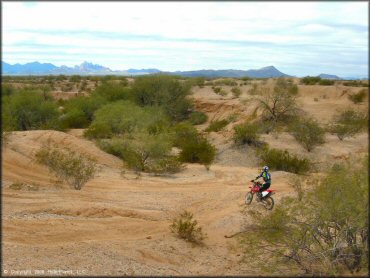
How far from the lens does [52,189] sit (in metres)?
17.2

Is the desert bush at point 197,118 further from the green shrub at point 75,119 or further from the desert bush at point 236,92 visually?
the green shrub at point 75,119

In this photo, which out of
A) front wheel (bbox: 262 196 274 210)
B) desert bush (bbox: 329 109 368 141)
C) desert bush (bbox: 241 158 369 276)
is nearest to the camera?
desert bush (bbox: 241 158 369 276)

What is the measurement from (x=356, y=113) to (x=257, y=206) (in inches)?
1132

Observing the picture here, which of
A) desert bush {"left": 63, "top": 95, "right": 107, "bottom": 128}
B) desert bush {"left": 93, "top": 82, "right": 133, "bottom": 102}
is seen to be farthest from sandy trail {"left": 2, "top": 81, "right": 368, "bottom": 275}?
desert bush {"left": 93, "top": 82, "right": 133, "bottom": 102}

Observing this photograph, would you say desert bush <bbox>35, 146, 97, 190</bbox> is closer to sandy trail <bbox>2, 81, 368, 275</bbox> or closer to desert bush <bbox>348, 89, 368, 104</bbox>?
sandy trail <bbox>2, 81, 368, 275</bbox>

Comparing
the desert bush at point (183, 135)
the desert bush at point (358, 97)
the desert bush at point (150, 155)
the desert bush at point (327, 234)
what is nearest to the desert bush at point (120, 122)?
the desert bush at point (183, 135)

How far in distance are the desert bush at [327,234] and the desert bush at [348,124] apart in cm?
2462

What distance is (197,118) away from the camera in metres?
48.7

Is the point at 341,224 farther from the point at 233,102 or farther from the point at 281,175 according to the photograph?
the point at 233,102

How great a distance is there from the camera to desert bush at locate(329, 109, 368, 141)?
3400cm

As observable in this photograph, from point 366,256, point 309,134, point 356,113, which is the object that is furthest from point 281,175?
point 356,113

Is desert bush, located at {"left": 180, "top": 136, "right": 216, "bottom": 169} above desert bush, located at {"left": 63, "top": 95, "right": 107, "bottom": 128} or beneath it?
beneath

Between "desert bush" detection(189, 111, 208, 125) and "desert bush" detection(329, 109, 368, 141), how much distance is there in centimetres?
1506

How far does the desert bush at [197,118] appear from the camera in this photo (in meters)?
48.2
